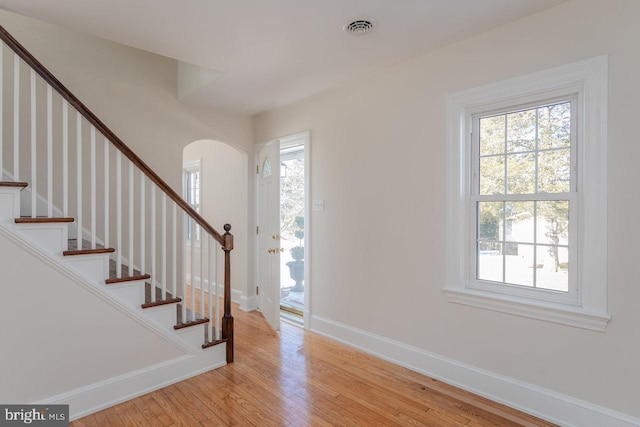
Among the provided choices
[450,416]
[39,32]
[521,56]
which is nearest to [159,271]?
[39,32]

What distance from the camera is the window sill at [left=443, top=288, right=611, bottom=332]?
1.94 m

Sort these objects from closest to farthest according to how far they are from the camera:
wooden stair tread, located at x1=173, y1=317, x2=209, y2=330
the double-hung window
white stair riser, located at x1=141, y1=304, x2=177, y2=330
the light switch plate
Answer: white stair riser, located at x1=141, y1=304, x2=177, y2=330 → wooden stair tread, located at x1=173, y1=317, x2=209, y2=330 → the light switch plate → the double-hung window

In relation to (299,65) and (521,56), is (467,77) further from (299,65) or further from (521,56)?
(299,65)

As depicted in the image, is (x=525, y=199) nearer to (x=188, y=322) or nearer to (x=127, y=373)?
(x=188, y=322)

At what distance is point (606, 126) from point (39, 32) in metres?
4.37

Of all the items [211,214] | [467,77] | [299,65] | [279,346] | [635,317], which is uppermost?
[299,65]

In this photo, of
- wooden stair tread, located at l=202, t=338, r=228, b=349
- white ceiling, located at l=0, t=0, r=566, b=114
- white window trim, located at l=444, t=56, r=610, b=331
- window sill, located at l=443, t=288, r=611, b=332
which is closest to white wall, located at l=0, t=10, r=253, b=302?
white ceiling, located at l=0, t=0, r=566, b=114

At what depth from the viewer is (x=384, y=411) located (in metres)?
2.20

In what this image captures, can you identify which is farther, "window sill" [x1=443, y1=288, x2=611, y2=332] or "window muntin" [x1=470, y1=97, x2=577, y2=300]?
"window muntin" [x1=470, y1=97, x2=577, y2=300]

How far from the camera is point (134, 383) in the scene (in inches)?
93.8

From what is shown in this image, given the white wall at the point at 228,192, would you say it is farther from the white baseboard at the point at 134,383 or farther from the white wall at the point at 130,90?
the white baseboard at the point at 134,383

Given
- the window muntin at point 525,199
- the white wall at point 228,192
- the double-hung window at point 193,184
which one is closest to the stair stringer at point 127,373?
the white wall at point 228,192

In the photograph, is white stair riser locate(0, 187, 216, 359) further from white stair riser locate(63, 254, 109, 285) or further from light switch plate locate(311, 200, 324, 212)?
light switch plate locate(311, 200, 324, 212)

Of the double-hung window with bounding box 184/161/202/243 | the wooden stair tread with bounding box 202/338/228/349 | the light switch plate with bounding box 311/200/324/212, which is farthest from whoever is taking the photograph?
the double-hung window with bounding box 184/161/202/243
